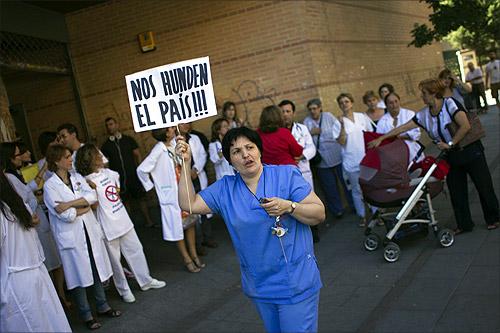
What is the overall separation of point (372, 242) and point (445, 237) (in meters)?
0.87

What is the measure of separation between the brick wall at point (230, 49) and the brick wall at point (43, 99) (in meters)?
0.33

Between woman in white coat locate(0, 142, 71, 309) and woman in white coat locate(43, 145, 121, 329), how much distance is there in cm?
32

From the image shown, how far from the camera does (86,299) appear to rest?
5.49 meters

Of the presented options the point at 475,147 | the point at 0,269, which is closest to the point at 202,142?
the point at 475,147

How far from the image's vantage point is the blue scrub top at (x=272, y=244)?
10.3 ft

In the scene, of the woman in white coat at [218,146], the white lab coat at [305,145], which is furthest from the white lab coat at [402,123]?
the woman in white coat at [218,146]

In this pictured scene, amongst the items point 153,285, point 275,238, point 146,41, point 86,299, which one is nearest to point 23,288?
point 86,299

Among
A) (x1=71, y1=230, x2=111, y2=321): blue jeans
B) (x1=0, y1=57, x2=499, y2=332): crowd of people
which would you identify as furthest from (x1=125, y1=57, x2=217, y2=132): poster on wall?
(x1=71, y1=230, x2=111, y2=321): blue jeans

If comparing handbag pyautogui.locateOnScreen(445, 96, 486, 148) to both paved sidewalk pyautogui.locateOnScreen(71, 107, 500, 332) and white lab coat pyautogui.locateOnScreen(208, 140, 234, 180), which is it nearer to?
paved sidewalk pyautogui.locateOnScreen(71, 107, 500, 332)

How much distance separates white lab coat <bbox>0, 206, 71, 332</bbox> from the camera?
377cm

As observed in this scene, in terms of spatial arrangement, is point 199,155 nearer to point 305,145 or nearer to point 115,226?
point 305,145

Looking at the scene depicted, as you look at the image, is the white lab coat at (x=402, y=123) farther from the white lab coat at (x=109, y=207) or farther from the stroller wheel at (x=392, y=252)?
the white lab coat at (x=109, y=207)

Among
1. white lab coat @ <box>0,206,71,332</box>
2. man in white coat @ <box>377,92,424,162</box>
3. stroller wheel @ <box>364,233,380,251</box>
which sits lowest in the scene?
stroller wheel @ <box>364,233,380,251</box>

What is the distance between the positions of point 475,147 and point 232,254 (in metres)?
3.44
